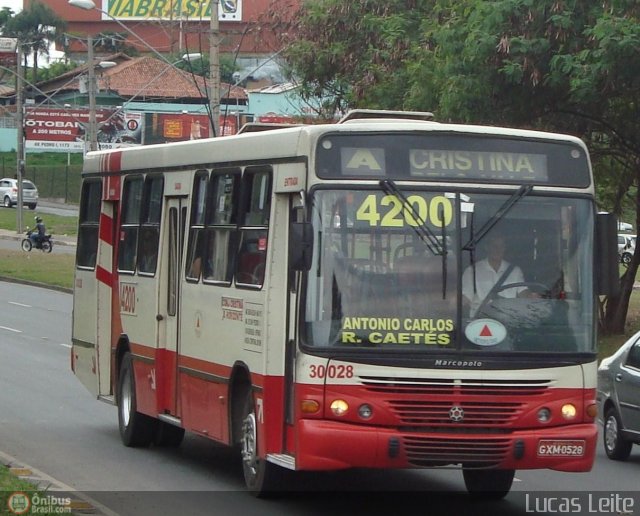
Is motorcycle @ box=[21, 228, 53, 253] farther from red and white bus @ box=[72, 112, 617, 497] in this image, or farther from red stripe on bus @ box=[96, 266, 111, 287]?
red and white bus @ box=[72, 112, 617, 497]

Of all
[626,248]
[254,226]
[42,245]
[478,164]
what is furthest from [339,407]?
[626,248]

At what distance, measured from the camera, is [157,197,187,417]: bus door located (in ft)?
40.8

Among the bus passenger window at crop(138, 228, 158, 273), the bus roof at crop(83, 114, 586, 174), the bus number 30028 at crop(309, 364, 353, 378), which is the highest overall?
the bus roof at crop(83, 114, 586, 174)

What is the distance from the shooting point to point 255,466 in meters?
10.5

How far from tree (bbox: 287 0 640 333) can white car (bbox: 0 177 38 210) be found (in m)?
51.1

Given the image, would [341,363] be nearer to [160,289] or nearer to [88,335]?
[160,289]

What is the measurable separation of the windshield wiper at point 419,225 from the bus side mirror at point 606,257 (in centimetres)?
116

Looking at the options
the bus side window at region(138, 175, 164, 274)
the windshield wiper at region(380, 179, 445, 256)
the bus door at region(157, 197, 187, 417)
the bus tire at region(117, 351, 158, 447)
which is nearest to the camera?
the windshield wiper at region(380, 179, 445, 256)

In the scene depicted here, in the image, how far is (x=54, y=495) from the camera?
964 centimetres

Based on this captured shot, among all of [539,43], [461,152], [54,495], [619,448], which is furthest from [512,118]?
[54,495]

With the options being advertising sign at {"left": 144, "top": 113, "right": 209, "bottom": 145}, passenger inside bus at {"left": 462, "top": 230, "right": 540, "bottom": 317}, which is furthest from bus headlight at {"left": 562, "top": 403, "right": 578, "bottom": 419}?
advertising sign at {"left": 144, "top": 113, "right": 209, "bottom": 145}

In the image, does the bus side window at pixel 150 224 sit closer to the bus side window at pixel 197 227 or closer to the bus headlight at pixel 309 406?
the bus side window at pixel 197 227

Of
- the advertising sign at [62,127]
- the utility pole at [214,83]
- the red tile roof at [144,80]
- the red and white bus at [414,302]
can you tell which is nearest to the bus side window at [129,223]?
the red and white bus at [414,302]

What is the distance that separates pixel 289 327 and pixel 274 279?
1.56ft
